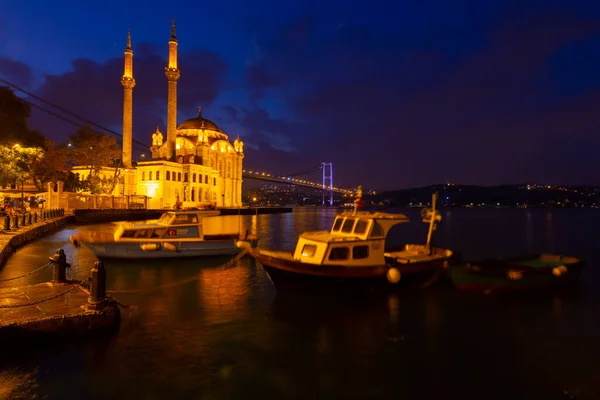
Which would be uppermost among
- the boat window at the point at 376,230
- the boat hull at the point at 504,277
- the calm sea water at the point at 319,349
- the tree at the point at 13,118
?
the tree at the point at 13,118

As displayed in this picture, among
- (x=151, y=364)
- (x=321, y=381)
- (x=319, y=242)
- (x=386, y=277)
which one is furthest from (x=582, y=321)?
(x=151, y=364)

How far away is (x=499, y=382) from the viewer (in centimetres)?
847

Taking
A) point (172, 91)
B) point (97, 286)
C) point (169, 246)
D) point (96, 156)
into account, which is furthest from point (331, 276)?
point (172, 91)

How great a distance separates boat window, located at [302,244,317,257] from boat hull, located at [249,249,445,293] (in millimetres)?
932

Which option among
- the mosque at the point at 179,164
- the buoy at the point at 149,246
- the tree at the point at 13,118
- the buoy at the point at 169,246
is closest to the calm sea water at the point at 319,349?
the buoy at the point at 149,246

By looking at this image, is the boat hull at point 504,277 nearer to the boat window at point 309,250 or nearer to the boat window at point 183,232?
the boat window at point 309,250

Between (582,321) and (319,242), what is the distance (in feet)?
28.9

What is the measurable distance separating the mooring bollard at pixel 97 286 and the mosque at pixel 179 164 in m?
57.2

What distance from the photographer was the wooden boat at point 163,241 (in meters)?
19.7

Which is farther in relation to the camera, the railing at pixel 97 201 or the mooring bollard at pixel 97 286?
the railing at pixel 97 201

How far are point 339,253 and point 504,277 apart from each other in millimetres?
6414

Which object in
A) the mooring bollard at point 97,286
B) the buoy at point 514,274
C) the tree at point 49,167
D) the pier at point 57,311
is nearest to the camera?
the pier at point 57,311

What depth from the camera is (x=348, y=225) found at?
15.1 meters

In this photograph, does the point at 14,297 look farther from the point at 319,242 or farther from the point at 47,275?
the point at 319,242
